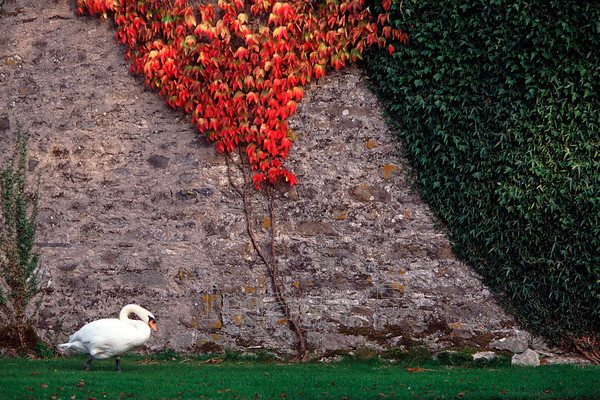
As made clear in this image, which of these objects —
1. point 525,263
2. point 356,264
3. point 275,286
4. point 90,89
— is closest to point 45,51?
point 90,89

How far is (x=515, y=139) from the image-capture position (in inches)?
205

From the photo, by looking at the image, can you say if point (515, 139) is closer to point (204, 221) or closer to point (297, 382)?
point (297, 382)

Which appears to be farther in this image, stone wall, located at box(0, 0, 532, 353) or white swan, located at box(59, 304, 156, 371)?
stone wall, located at box(0, 0, 532, 353)

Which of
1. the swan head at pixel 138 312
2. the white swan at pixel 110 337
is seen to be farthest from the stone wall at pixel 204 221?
the white swan at pixel 110 337

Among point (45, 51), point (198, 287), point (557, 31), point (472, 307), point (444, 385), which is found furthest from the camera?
point (45, 51)

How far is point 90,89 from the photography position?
6301mm

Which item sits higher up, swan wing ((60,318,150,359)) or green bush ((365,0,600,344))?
green bush ((365,0,600,344))

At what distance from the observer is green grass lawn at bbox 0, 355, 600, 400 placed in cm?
399

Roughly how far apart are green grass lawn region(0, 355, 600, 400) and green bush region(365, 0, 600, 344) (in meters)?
0.96

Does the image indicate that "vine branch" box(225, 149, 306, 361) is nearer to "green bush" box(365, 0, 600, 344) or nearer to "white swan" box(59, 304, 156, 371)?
"white swan" box(59, 304, 156, 371)

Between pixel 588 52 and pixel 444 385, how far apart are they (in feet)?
11.1

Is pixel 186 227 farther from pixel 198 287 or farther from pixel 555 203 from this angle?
pixel 555 203

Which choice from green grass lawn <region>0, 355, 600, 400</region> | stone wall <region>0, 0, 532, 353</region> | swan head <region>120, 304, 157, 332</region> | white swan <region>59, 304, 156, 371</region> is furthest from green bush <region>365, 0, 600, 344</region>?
white swan <region>59, 304, 156, 371</region>

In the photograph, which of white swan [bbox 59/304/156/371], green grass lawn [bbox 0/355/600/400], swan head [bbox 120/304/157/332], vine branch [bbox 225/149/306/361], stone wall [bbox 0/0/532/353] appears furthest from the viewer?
vine branch [bbox 225/149/306/361]
